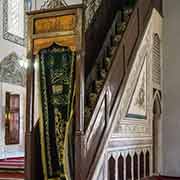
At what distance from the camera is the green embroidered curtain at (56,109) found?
4.31m

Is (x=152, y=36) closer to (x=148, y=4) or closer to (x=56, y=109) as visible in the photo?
(x=148, y=4)

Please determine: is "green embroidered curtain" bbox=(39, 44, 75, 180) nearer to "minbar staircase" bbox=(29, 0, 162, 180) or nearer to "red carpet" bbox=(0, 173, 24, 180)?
"minbar staircase" bbox=(29, 0, 162, 180)

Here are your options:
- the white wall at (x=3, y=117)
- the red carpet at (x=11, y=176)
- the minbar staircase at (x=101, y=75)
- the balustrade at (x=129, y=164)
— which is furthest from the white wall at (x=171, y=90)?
the white wall at (x=3, y=117)

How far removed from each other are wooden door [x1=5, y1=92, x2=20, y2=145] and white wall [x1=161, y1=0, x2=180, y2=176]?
4.52m

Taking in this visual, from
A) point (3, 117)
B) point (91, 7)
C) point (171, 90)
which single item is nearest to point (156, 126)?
point (171, 90)

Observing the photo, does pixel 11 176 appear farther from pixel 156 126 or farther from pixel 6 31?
pixel 6 31

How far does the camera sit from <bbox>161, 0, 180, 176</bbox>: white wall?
784 centimetres

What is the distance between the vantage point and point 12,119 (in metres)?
10.8

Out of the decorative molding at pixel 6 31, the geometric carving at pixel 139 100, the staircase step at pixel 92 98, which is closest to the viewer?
the staircase step at pixel 92 98

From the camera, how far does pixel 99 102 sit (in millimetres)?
4766

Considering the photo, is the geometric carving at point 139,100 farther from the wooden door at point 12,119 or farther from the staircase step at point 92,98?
the wooden door at point 12,119

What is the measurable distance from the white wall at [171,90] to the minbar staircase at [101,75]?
41 centimetres

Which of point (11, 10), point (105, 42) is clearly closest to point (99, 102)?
point (105, 42)

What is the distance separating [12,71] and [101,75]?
17.7 feet
